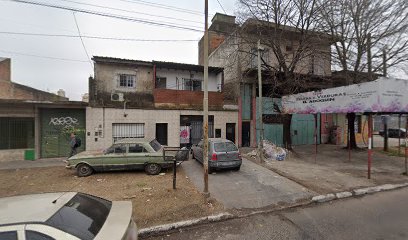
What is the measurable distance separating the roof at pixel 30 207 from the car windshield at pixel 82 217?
0.29ft

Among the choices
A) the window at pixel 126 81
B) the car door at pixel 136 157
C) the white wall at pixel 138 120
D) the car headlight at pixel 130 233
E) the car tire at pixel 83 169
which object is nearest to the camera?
the car headlight at pixel 130 233

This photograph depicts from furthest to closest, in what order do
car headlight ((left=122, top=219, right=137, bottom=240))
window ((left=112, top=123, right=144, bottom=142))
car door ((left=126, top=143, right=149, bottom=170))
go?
window ((left=112, top=123, right=144, bottom=142)) → car door ((left=126, top=143, right=149, bottom=170)) → car headlight ((left=122, top=219, right=137, bottom=240))

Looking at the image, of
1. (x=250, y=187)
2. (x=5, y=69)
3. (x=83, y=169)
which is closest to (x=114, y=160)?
(x=83, y=169)

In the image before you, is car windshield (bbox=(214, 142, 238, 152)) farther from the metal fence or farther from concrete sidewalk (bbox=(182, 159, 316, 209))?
the metal fence

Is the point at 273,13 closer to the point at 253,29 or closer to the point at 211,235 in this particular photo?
the point at 253,29

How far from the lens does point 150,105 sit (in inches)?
575

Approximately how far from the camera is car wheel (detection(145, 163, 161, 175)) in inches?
368

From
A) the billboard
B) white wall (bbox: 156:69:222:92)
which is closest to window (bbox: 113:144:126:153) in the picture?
white wall (bbox: 156:69:222:92)

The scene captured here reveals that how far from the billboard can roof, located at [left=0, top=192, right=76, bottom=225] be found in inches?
418

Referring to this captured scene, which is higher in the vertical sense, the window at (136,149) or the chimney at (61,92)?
the chimney at (61,92)

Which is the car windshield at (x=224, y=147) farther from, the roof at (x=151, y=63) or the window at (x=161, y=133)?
the roof at (x=151, y=63)

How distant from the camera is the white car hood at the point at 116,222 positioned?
8.52 feet

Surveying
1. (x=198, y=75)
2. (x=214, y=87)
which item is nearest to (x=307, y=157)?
(x=214, y=87)

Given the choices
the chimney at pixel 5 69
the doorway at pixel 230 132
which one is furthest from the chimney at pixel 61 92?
the doorway at pixel 230 132
